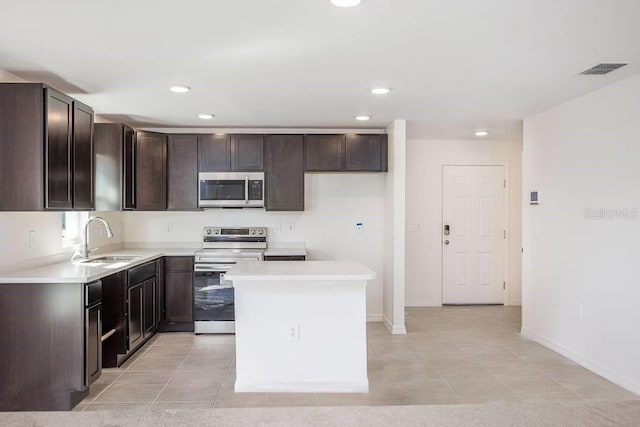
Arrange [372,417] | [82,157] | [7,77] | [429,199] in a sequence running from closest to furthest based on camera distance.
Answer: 1. [372,417]
2. [7,77]
3. [82,157]
4. [429,199]

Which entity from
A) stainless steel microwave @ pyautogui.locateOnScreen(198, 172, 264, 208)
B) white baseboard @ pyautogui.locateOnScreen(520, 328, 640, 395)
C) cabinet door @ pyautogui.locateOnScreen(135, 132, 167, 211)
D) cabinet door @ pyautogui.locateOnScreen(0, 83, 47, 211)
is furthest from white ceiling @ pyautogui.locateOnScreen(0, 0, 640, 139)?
white baseboard @ pyautogui.locateOnScreen(520, 328, 640, 395)

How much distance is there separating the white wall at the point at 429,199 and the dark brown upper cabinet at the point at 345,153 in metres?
1.04

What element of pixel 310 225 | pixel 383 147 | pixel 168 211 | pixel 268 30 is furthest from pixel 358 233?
pixel 268 30

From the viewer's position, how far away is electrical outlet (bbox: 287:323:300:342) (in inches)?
129

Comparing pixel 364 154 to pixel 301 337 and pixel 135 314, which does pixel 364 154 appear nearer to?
pixel 301 337

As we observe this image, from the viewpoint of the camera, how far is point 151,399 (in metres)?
3.22

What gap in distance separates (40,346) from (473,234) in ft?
17.1

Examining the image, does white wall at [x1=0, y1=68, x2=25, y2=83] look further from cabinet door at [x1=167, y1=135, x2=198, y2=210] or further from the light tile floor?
the light tile floor

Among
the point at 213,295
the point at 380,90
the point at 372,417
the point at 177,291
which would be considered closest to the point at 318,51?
the point at 380,90

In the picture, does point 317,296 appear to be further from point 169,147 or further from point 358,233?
point 169,147

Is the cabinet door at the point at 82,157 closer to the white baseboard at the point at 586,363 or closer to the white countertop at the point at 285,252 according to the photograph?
the white countertop at the point at 285,252

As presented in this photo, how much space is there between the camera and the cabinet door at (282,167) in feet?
17.3

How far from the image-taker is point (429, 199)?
6195 mm

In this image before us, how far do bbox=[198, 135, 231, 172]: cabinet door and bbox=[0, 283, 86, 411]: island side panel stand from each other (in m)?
2.45
